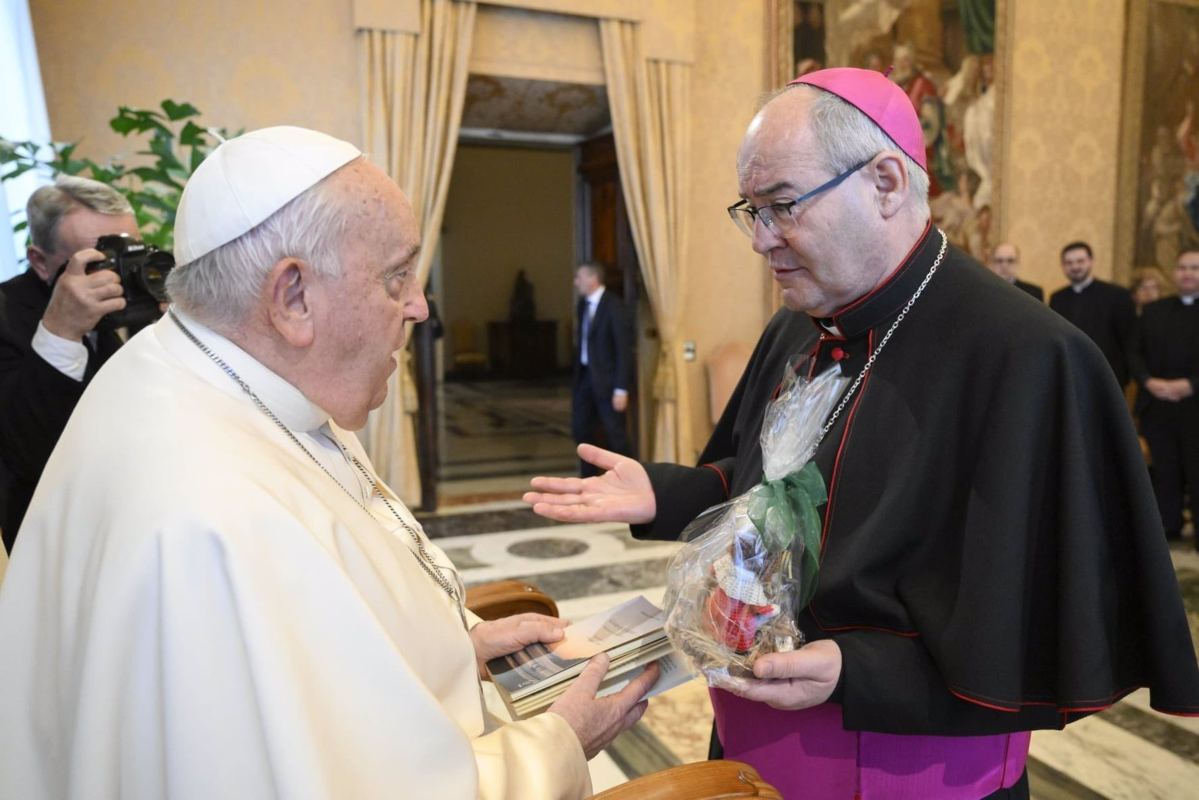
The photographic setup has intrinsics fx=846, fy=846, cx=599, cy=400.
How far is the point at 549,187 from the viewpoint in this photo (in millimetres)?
17562

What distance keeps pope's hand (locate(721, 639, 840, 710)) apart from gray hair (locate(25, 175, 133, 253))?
88.7 inches

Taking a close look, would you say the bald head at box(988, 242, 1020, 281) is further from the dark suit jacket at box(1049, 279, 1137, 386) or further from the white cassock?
the white cassock

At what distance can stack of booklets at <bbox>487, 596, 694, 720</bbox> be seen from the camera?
1.39 meters

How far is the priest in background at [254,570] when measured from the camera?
959 mm

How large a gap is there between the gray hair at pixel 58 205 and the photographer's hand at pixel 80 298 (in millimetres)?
296

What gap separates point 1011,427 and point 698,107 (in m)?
6.55

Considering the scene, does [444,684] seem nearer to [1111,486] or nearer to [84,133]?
[1111,486]

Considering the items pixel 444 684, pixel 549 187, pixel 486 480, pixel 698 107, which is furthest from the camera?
pixel 549 187

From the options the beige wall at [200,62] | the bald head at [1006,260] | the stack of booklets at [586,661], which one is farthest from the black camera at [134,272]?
the bald head at [1006,260]

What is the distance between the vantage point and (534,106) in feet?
24.7

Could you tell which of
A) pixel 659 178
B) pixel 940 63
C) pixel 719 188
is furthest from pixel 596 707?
pixel 940 63

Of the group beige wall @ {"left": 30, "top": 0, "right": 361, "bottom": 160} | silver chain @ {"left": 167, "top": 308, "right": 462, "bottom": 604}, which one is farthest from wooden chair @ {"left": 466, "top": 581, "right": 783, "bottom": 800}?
beige wall @ {"left": 30, "top": 0, "right": 361, "bottom": 160}

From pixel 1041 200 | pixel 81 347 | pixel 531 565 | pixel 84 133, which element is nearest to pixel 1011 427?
pixel 81 347

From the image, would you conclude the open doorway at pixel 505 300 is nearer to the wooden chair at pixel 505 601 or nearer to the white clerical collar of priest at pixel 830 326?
the wooden chair at pixel 505 601
